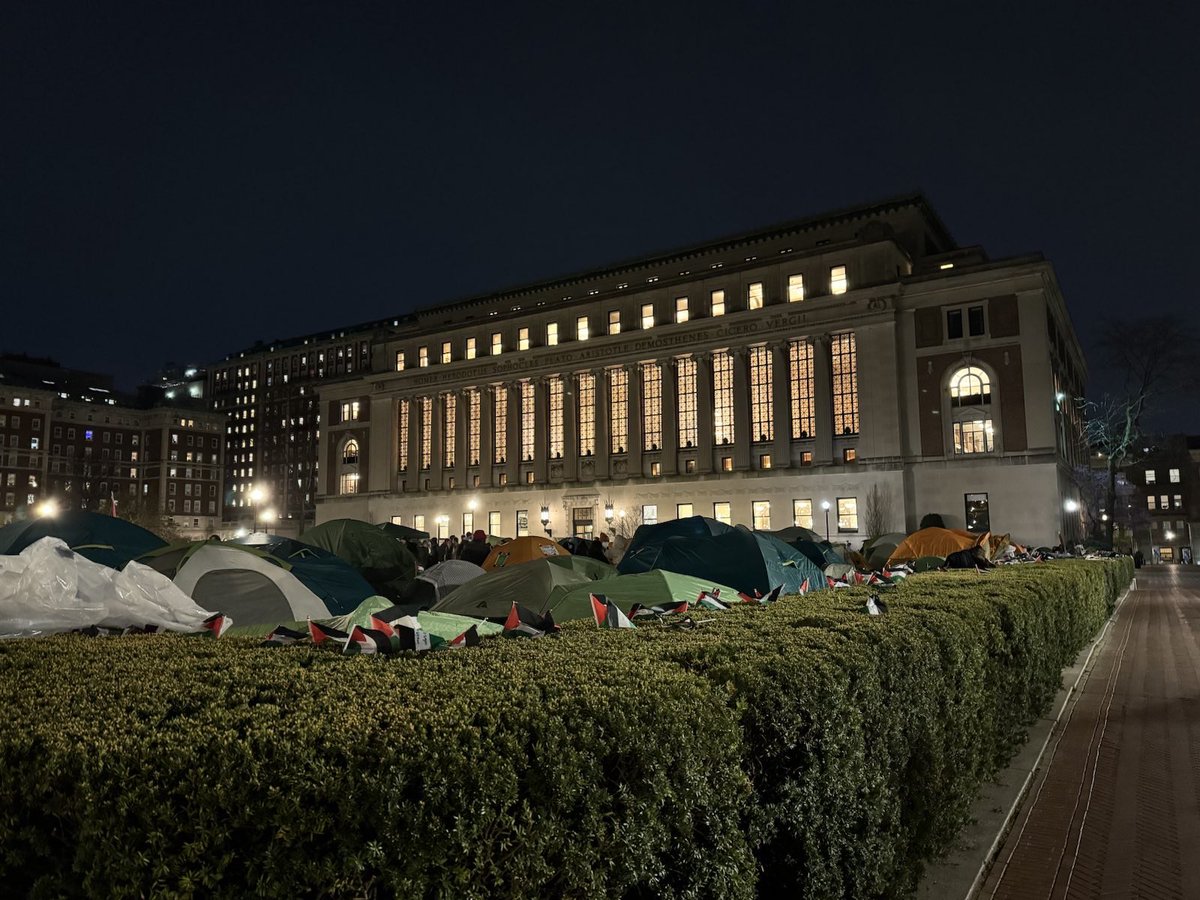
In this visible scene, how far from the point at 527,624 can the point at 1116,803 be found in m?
5.36

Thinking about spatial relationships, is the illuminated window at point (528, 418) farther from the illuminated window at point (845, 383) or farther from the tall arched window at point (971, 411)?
the tall arched window at point (971, 411)

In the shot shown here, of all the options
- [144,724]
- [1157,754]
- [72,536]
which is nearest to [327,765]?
[144,724]

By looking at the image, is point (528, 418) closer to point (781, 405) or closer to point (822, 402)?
point (781, 405)

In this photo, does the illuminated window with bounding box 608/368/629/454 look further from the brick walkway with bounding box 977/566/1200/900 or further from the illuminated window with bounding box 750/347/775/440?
the brick walkway with bounding box 977/566/1200/900

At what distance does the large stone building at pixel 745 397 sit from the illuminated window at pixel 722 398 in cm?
15

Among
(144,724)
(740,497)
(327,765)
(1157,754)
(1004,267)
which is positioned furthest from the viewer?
(740,497)

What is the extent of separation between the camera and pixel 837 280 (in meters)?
57.6

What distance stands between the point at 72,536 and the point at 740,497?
1808 inches

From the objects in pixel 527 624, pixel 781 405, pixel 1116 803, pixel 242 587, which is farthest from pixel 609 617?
pixel 781 405

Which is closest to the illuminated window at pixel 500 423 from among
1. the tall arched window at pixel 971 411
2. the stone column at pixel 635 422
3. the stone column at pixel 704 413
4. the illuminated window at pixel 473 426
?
the illuminated window at pixel 473 426

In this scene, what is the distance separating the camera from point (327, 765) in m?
2.52

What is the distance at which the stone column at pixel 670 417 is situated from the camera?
6216 centimetres

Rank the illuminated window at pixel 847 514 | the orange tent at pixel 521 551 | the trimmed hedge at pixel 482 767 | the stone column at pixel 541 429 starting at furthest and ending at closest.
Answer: the stone column at pixel 541 429 < the illuminated window at pixel 847 514 < the orange tent at pixel 521 551 < the trimmed hedge at pixel 482 767

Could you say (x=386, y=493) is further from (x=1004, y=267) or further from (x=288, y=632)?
(x=288, y=632)
